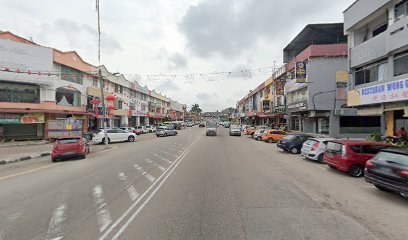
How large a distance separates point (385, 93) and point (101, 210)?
674 inches

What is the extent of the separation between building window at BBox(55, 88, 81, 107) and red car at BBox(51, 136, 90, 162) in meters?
17.2

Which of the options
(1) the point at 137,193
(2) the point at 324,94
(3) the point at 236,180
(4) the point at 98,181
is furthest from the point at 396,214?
(2) the point at 324,94

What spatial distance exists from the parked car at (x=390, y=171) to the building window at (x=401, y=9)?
11.7m

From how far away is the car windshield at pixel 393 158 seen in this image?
619 centimetres

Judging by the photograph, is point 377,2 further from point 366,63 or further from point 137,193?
point 137,193

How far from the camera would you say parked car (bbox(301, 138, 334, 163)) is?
38.9 feet

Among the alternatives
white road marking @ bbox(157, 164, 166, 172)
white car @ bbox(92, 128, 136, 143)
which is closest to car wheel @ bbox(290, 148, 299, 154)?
white road marking @ bbox(157, 164, 166, 172)

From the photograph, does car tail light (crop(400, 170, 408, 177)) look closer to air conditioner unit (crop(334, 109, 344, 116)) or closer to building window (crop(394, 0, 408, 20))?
building window (crop(394, 0, 408, 20))

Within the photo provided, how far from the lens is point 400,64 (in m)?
13.5

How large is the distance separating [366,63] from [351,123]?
33.6 feet

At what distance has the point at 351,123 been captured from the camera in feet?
80.2

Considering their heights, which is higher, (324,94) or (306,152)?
(324,94)

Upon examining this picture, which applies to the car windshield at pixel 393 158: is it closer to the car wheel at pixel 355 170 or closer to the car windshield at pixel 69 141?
the car wheel at pixel 355 170

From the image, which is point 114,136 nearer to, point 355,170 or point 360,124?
point 355,170
